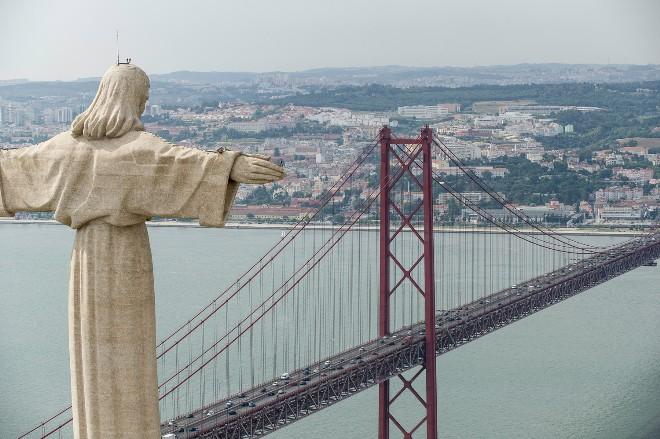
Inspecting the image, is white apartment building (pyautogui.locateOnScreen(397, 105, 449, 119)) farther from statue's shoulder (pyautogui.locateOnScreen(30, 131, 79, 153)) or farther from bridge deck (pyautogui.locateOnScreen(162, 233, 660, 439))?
statue's shoulder (pyautogui.locateOnScreen(30, 131, 79, 153))

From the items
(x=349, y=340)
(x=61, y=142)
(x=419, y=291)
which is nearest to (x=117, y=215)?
(x=61, y=142)

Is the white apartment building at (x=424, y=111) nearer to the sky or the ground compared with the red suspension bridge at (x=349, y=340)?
nearer to the ground

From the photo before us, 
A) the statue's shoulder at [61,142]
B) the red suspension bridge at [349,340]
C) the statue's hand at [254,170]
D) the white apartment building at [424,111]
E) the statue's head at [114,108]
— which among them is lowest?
the white apartment building at [424,111]

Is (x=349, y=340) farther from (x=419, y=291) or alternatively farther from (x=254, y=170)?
(x=254, y=170)

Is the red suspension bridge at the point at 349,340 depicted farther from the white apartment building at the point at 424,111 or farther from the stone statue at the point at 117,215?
the white apartment building at the point at 424,111

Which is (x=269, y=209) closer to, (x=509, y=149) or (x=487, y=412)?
(x=509, y=149)

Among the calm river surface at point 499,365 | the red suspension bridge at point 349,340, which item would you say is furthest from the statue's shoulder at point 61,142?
the calm river surface at point 499,365

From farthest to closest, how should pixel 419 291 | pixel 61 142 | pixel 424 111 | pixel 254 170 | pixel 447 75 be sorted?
pixel 447 75 → pixel 424 111 → pixel 419 291 → pixel 61 142 → pixel 254 170
